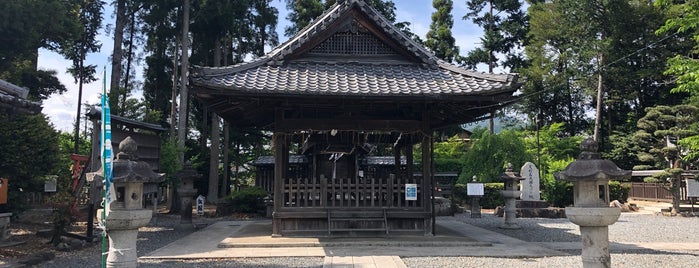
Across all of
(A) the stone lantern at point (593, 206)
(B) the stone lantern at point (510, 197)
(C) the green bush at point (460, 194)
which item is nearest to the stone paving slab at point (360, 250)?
(A) the stone lantern at point (593, 206)

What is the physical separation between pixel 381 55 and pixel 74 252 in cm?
825

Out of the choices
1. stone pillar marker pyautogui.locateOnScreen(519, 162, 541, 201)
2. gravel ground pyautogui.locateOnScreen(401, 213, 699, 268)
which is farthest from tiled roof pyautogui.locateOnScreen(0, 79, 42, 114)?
stone pillar marker pyautogui.locateOnScreen(519, 162, 541, 201)

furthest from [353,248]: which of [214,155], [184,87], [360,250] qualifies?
[214,155]

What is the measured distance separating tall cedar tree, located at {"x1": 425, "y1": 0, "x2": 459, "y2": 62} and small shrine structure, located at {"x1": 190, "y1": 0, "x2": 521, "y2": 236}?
87.0 feet

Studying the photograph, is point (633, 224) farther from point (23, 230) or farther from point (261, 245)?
point (23, 230)

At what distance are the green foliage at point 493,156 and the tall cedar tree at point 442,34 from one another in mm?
11658

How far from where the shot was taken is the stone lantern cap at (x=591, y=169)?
6.28 meters

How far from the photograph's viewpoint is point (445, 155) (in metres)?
34.8

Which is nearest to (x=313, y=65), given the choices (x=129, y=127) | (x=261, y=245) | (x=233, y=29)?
(x=261, y=245)

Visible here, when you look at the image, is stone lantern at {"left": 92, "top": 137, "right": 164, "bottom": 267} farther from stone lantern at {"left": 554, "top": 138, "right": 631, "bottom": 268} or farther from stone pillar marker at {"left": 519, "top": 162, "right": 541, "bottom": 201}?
stone pillar marker at {"left": 519, "top": 162, "right": 541, "bottom": 201}

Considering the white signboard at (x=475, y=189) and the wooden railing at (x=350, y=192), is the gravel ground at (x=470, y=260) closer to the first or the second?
the wooden railing at (x=350, y=192)

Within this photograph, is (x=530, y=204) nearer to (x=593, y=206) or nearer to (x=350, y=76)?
(x=350, y=76)

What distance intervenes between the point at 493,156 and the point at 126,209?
23.8 meters

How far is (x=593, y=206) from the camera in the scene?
641cm
